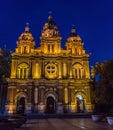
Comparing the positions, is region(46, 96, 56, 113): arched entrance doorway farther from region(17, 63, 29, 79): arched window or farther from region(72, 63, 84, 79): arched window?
region(72, 63, 84, 79): arched window

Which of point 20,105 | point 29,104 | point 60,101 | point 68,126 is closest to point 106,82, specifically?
point 68,126

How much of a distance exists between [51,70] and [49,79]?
2218 mm

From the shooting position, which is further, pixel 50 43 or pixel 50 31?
pixel 50 31

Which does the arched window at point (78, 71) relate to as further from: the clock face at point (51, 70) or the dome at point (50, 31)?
the dome at point (50, 31)

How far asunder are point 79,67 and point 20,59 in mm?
11590

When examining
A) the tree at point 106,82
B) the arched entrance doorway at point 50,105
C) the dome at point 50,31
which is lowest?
the arched entrance doorway at point 50,105

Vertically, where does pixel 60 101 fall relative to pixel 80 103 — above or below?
above

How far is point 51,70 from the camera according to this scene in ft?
122

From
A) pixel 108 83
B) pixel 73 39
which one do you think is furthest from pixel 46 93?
pixel 108 83

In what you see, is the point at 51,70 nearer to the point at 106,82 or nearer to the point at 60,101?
the point at 60,101

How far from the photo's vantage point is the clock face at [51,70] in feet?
121

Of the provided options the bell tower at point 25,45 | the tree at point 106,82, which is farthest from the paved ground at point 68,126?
the bell tower at point 25,45

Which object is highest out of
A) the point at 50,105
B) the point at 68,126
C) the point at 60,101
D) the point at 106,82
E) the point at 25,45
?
the point at 25,45

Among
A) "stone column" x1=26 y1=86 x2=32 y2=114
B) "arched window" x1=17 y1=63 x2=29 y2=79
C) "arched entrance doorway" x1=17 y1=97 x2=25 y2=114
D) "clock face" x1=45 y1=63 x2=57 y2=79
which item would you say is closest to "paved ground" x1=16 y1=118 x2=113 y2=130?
"stone column" x1=26 y1=86 x2=32 y2=114
